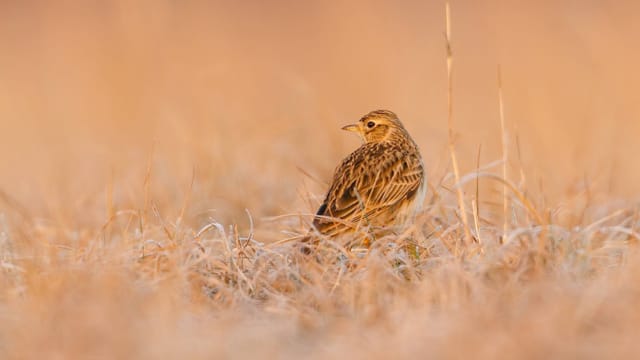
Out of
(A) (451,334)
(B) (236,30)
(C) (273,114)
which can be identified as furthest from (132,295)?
(B) (236,30)

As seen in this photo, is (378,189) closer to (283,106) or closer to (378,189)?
(378,189)

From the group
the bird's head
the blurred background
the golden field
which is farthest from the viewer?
the blurred background

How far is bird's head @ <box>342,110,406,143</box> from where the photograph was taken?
6.74 meters

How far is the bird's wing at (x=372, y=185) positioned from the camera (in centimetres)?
584

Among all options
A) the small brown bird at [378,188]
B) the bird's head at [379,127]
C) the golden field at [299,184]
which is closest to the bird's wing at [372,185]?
the small brown bird at [378,188]

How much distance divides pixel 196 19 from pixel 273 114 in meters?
5.07

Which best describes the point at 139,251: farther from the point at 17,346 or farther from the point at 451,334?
the point at 451,334

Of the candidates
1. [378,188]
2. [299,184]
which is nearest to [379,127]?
[378,188]

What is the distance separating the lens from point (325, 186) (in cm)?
716

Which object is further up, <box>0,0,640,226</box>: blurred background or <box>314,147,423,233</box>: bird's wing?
<box>0,0,640,226</box>: blurred background

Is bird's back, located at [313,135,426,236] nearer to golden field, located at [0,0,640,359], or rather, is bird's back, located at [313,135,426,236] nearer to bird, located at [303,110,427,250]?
bird, located at [303,110,427,250]

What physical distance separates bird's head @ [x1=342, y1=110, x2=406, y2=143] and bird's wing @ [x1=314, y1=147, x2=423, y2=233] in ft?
1.12

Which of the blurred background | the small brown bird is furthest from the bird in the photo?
the blurred background

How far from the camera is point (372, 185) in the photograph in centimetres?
607
